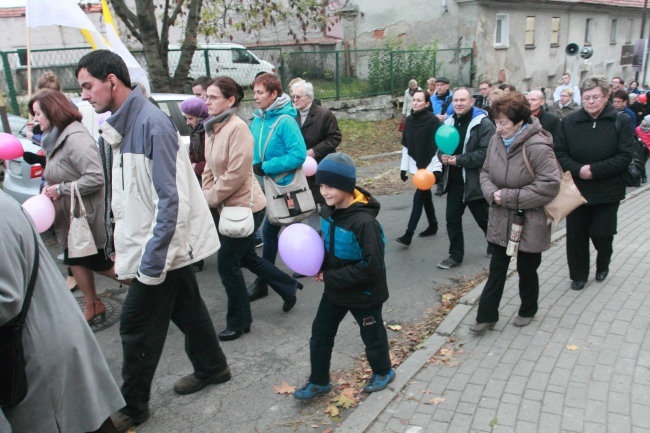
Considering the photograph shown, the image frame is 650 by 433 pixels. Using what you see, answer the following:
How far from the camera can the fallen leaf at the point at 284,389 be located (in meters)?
3.64

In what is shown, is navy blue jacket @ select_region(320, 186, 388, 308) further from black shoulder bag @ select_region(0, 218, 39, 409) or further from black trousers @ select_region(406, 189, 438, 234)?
black trousers @ select_region(406, 189, 438, 234)

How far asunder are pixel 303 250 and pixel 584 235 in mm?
3121

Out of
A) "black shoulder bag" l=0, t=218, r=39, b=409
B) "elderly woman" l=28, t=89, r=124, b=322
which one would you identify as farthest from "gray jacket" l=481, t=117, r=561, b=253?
"black shoulder bag" l=0, t=218, r=39, b=409

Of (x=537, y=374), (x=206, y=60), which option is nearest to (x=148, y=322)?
(x=537, y=374)

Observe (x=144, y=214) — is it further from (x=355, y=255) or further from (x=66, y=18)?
(x=66, y=18)

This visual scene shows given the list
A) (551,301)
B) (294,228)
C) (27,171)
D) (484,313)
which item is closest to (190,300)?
(294,228)

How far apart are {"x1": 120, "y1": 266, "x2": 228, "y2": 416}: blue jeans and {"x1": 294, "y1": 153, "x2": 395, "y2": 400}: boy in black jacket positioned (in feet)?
2.62

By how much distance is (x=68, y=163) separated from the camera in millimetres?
4309

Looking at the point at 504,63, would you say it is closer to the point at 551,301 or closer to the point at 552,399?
the point at 551,301

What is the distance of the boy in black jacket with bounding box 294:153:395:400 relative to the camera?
3076 mm

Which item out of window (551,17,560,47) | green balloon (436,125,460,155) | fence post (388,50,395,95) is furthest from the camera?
window (551,17,560,47)

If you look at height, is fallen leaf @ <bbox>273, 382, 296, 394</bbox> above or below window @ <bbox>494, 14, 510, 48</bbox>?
below

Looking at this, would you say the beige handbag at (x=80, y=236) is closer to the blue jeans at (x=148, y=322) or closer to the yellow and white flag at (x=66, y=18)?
the blue jeans at (x=148, y=322)

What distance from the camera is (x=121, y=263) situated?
10.1 feet
